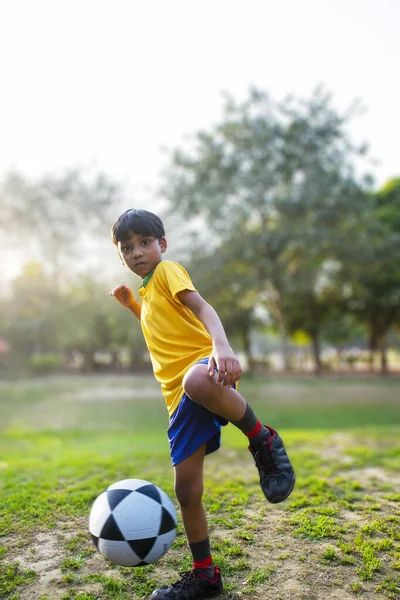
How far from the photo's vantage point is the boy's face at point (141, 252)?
3.19 meters

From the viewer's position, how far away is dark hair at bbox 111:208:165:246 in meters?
3.16

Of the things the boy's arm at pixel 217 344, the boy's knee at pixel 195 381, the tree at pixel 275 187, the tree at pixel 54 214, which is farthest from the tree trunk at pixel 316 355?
the boy's knee at pixel 195 381

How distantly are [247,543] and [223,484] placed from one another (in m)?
1.79

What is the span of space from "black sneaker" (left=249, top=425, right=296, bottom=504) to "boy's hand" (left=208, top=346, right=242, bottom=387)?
0.52 meters

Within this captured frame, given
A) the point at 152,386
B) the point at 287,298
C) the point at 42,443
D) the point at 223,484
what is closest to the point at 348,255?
the point at 287,298

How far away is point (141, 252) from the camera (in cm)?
318

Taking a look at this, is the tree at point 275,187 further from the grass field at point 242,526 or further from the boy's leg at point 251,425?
the boy's leg at point 251,425

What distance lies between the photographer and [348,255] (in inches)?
1061

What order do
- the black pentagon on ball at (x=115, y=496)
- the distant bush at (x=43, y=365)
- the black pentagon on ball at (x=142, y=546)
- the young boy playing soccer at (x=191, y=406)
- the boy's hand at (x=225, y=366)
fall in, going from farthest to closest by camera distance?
1. the distant bush at (x=43, y=365)
2. the black pentagon on ball at (x=115, y=496)
3. the black pentagon on ball at (x=142, y=546)
4. the young boy playing soccer at (x=191, y=406)
5. the boy's hand at (x=225, y=366)

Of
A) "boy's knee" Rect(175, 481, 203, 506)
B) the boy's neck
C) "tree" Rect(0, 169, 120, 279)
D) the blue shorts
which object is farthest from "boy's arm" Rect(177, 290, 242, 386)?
"tree" Rect(0, 169, 120, 279)

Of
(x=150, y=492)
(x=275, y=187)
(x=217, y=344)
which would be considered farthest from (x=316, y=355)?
(x=217, y=344)

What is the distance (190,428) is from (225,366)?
0.48 m

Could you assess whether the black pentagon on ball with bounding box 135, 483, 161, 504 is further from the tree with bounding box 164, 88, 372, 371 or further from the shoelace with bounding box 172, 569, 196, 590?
the tree with bounding box 164, 88, 372, 371

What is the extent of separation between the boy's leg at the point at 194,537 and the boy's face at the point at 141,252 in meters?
1.10
